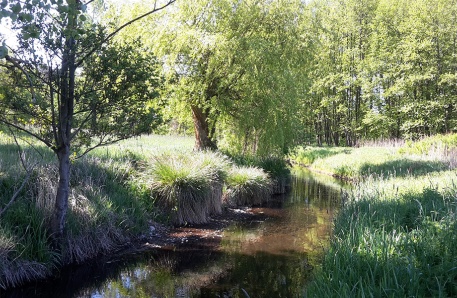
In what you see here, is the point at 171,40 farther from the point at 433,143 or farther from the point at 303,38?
the point at 433,143

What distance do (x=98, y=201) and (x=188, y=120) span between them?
32.1ft

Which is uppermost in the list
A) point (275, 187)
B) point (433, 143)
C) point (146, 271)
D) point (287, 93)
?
point (287, 93)

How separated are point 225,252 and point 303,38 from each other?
10.5 m

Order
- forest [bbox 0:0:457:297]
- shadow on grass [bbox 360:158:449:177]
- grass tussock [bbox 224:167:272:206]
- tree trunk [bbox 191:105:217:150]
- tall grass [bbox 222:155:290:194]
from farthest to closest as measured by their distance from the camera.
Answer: tree trunk [bbox 191:105:217:150]
tall grass [bbox 222:155:290:194]
shadow on grass [bbox 360:158:449:177]
grass tussock [bbox 224:167:272:206]
forest [bbox 0:0:457:297]

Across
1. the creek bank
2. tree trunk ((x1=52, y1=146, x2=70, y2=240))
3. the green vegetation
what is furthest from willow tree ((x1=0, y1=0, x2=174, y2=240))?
the green vegetation

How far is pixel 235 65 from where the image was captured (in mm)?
13742

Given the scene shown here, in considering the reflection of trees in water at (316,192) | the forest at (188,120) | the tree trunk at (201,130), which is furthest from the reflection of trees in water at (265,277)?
the tree trunk at (201,130)

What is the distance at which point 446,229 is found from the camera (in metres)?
4.19

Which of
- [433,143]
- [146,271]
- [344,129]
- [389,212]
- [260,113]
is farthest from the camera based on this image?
[344,129]

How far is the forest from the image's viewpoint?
5.41 metres

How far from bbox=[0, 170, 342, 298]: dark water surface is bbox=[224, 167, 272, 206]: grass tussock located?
2.49 metres

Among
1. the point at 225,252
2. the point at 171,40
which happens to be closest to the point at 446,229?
the point at 225,252

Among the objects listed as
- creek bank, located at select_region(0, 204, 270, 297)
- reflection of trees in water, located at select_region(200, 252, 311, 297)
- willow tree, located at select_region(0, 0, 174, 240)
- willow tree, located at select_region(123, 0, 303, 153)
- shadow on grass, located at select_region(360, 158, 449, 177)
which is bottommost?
reflection of trees in water, located at select_region(200, 252, 311, 297)

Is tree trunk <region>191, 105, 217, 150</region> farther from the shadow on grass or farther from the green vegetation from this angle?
the shadow on grass
